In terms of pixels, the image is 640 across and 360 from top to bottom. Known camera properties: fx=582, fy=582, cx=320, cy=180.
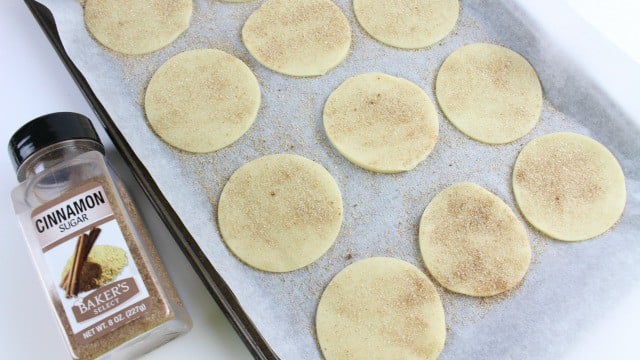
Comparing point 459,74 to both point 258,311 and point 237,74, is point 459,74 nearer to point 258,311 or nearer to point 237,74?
point 237,74

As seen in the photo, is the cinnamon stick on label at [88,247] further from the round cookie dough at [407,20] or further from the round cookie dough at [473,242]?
the round cookie dough at [407,20]

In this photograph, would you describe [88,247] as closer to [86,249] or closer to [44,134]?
[86,249]

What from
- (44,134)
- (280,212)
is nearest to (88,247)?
Answer: (44,134)

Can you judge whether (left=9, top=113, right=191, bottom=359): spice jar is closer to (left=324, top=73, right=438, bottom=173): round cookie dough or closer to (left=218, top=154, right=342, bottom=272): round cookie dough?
(left=218, top=154, right=342, bottom=272): round cookie dough

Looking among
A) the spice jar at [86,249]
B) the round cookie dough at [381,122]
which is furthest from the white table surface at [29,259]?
the round cookie dough at [381,122]

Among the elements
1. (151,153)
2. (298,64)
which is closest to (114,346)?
(151,153)

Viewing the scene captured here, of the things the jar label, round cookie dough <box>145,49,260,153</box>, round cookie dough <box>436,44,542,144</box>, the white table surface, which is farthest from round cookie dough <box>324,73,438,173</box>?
the jar label

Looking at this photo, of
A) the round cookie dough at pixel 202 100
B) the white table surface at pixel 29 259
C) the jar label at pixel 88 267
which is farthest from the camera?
the round cookie dough at pixel 202 100
